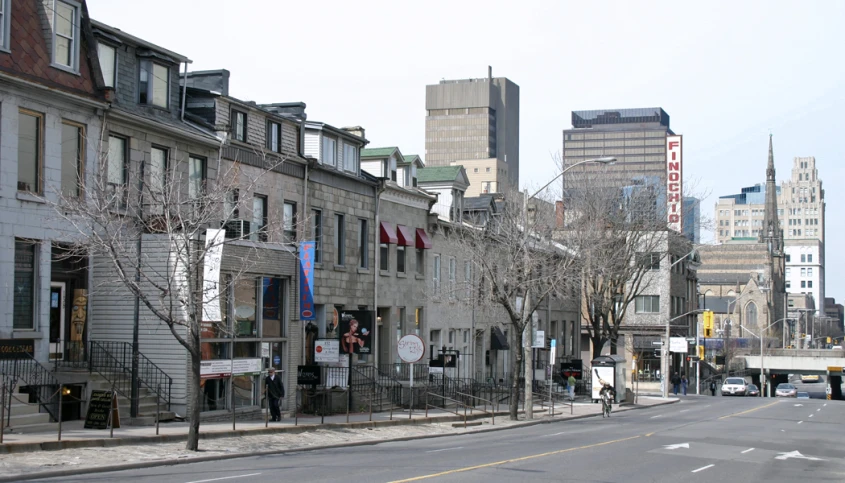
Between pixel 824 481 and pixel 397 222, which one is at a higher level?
pixel 397 222

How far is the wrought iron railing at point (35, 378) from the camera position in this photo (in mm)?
22438

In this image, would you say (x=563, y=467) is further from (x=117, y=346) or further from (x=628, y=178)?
(x=628, y=178)

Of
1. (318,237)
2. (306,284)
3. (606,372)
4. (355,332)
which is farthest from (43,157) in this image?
(606,372)

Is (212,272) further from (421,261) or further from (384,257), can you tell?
(421,261)

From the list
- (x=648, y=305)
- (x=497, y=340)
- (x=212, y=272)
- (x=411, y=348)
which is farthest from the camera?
(x=648, y=305)

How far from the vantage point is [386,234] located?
4016 cm

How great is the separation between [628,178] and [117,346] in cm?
3741

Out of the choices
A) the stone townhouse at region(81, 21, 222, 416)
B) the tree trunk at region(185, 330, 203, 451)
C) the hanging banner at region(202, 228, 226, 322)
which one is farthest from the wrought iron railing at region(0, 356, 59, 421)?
the hanging banner at region(202, 228, 226, 322)

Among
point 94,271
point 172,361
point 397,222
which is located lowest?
point 172,361

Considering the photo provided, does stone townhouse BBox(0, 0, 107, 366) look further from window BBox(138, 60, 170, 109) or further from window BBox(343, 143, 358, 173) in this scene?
window BBox(343, 143, 358, 173)

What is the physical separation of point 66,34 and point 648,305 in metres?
69.1

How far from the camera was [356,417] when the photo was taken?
31719 mm

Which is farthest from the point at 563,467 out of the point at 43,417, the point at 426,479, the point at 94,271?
the point at 94,271

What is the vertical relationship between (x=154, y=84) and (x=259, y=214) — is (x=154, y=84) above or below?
above
